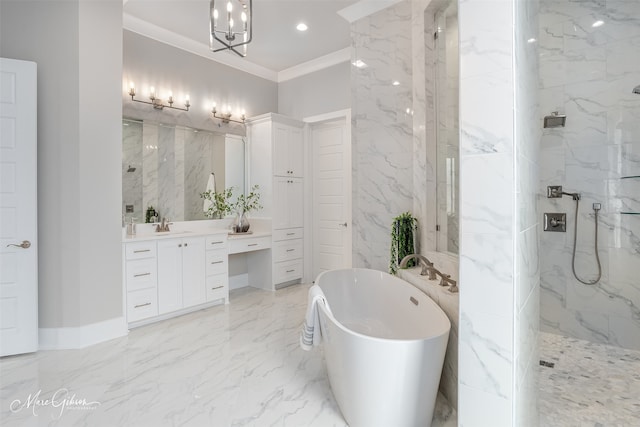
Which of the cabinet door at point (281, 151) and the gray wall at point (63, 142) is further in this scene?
the cabinet door at point (281, 151)

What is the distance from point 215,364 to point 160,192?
222 centimetres

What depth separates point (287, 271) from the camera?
15.5 ft

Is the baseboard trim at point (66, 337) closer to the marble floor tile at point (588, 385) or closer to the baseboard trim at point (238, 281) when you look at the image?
the baseboard trim at point (238, 281)

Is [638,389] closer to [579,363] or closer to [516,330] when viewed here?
[579,363]

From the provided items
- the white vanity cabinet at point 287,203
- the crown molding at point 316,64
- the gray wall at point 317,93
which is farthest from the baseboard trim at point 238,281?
the crown molding at point 316,64

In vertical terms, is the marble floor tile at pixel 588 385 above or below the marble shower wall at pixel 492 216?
below

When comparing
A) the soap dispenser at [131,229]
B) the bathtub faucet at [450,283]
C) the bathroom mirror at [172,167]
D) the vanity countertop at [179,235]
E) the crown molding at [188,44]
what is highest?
the crown molding at [188,44]

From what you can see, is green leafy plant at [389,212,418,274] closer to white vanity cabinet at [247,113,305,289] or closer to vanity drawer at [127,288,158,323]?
white vanity cabinet at [247,113,305,289]

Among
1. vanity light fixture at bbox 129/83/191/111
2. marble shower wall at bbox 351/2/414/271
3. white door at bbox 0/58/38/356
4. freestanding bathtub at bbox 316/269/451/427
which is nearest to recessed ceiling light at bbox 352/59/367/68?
marble shower wall at bbox 351/2/414/271

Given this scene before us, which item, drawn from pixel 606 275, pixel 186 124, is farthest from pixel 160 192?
pixel 606 275

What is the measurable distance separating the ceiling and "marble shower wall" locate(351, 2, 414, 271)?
1.44ft

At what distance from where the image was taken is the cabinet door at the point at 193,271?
11.7 feet

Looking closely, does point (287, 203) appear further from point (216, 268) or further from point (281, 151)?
point (216, 268)

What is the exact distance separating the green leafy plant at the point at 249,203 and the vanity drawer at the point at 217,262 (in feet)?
2.96
